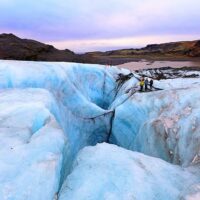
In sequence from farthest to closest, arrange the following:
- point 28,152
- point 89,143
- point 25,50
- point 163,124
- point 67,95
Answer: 1. point 25,50
2. point 89,143
3. point 67,95
4. point 163,124
5. point 28,152

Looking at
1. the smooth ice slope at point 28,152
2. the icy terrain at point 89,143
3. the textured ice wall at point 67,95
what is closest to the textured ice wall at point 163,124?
the icy terrain at point 89,143

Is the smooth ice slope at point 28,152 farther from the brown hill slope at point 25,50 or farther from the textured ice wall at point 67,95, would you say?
the brown hill slope at point 25,50

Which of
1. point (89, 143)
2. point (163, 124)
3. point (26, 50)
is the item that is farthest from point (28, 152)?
point (26, 50)

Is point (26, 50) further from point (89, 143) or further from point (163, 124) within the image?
point (163, 124)

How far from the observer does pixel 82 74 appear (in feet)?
41.2

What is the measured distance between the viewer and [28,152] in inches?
157

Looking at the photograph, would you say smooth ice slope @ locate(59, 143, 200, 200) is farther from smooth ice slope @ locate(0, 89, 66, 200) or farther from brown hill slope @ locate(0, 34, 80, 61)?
brown hill slope @ locate(0, 34, 80, 61)

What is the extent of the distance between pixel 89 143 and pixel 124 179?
6143 mm

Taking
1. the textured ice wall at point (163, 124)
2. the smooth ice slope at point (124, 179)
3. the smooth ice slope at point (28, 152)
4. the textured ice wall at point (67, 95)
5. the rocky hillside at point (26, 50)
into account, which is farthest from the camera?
the rocky hillside at point (26, 50)

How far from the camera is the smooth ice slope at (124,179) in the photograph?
3672 mm

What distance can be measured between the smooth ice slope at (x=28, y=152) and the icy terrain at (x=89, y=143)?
0.03 ft

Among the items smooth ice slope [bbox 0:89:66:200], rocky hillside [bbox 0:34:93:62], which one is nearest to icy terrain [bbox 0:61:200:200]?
smooth ice slope [bbox 0:89:66:200]

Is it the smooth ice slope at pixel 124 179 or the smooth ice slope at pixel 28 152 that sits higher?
the smooth ice slope at pixel 28 152

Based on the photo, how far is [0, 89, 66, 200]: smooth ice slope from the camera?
138 inches
